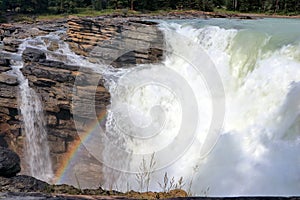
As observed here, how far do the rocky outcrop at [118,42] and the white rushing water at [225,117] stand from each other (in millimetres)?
899

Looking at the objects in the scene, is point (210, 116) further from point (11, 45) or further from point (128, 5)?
point (128, 5)

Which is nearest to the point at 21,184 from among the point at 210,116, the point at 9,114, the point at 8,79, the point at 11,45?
the point at 210,116

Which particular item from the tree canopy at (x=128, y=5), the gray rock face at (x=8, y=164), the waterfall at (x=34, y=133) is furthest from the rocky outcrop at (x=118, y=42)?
the tree canopy at (x=128, y=5)

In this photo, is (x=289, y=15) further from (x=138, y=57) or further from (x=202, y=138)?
(x=202, y=138)

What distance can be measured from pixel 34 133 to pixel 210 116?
6.38 meters

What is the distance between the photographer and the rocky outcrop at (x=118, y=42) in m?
15.1

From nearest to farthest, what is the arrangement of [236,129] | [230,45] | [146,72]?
1. [236,129]
2. [230,45]
3. [146,72]

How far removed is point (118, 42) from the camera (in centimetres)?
1645

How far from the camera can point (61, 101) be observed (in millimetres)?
12234

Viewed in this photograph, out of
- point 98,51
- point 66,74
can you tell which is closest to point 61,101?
point 66,74

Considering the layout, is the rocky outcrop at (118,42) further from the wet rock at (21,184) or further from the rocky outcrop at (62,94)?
the wet rock at (21,184)

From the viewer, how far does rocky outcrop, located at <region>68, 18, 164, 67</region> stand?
15.1 meters

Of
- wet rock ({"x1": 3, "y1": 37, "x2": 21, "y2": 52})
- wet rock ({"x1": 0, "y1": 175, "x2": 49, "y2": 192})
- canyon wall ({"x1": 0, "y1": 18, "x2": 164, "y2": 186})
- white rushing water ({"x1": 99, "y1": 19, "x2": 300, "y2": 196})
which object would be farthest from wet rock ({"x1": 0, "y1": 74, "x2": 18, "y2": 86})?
wet rock ({"x1": 0, "y1": 175, "x2": 49, "y2": 192})

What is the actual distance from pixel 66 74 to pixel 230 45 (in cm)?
566
